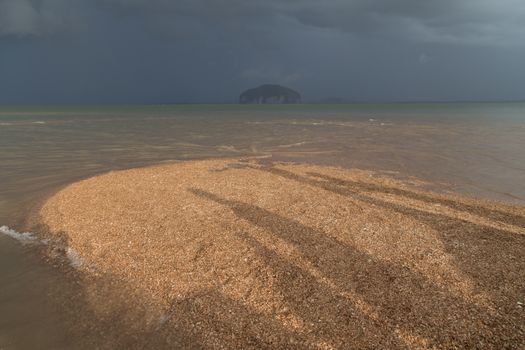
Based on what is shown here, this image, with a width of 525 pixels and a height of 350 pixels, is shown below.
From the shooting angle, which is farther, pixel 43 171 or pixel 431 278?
pixel 43 171

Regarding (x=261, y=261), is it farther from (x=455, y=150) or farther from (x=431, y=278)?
(x=455, y=150)

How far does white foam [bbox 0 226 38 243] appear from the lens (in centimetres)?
807

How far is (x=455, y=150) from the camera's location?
2194cm

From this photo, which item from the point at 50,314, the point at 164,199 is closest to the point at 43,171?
the point at 164,199

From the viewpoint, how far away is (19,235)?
27.4 ft

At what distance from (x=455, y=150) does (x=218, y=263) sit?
2022 centimetres

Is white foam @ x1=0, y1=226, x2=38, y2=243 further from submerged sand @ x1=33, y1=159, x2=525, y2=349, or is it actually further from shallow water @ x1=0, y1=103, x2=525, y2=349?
submerged sand @ x1=33, y1=159, x2=525, y2=349

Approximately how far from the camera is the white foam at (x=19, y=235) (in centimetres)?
807

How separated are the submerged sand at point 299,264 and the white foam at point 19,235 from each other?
45 cm

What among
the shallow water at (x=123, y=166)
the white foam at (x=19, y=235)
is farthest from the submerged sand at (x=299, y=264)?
the shallow water at (x=123, y=166)

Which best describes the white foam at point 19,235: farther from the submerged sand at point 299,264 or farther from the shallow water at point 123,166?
the submerged sand at point 299,264

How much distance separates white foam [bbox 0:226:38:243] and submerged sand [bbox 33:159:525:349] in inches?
17.6

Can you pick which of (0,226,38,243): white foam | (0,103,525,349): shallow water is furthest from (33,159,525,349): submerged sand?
(0,103,525,349): shallow water

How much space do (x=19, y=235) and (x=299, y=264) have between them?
6.70m
